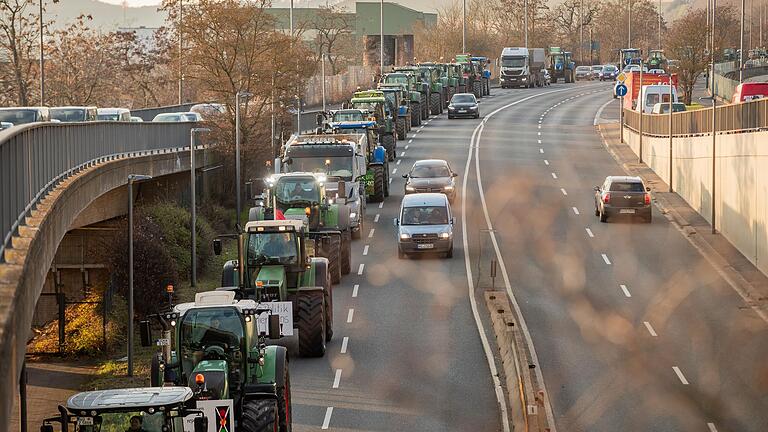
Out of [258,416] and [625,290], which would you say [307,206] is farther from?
[258,416]

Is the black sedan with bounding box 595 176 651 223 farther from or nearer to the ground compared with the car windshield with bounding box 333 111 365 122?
nearer to the ground

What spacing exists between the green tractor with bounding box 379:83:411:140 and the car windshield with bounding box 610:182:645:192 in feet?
77.0

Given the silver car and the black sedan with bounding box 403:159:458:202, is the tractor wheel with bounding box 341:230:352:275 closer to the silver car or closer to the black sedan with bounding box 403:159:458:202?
the silver car

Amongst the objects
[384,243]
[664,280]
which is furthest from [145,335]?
[384,243]

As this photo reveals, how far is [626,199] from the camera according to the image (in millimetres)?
51594

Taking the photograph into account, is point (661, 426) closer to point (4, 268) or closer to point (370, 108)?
point (4, 268)

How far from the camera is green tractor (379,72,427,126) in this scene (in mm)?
83938

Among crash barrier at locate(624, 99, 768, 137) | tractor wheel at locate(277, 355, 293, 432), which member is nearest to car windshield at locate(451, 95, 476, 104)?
crash barrier at locate(624, 99, 768, 137)

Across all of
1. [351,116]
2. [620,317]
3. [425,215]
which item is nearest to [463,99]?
[351,116]

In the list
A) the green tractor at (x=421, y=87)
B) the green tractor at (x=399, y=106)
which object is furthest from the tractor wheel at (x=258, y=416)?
the green tractor at (x=421, y=87)

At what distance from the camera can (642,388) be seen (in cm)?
2930

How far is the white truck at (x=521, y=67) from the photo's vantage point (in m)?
120

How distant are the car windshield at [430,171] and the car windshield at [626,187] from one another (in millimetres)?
7955

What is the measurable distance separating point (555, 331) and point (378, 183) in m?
22.1
